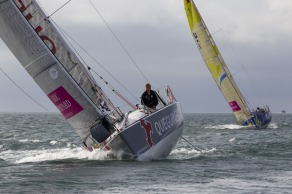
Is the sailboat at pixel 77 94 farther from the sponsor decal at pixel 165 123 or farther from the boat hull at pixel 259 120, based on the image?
the boat hull at pixel 259 120

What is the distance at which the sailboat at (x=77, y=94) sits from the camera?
478 inches

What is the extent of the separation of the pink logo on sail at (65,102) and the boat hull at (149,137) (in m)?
1.30

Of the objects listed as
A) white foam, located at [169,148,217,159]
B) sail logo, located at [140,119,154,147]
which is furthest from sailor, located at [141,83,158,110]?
white foam, located at [169,148,217,159]

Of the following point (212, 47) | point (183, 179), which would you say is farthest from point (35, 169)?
point (212, 47)

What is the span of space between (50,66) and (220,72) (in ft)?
64.6

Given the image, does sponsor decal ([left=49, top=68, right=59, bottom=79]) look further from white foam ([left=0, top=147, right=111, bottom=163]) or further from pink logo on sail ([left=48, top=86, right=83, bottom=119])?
white foam ([left=0, top=147, right=111, bottom=163])

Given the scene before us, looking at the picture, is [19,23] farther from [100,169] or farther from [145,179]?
[145,179]

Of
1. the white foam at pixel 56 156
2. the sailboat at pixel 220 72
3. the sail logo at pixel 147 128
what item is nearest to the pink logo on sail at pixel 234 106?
the sailboat at pixel 220 72

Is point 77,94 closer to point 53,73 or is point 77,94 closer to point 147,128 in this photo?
point 53,73

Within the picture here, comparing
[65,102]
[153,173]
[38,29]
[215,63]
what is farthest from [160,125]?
[215,63]

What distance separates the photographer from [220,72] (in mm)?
31422

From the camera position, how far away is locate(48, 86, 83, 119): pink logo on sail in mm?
12797

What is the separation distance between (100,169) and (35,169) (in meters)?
1.41

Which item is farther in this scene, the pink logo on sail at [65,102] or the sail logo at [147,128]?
the pink logo on sail at [65,102]
